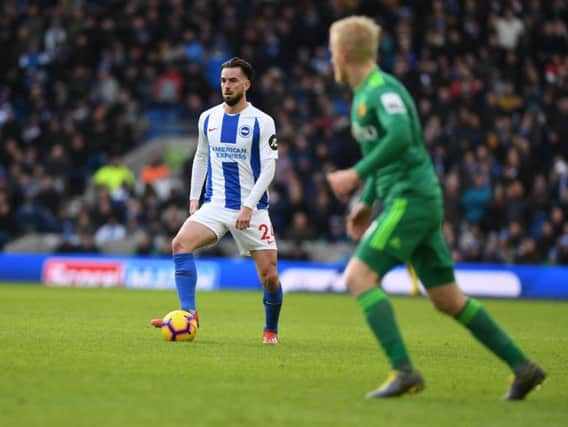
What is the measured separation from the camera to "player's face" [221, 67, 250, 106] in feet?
36.9

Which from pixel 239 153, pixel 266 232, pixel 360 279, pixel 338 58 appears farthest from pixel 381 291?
pixel 239 153

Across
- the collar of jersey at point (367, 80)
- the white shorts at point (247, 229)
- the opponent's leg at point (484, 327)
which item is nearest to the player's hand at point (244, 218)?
the white shorts at point (247, 229)

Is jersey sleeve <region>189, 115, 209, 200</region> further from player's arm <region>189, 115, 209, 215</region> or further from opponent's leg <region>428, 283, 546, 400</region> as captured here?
opponent's leg <region>428, 283, 546, 400</region>

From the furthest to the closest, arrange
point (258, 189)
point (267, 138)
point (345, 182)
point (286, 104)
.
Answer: point (286, 104), point (267, 138), point (258, 189), point (345, 182)

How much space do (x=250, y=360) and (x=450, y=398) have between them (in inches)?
94.1

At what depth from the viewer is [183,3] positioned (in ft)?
100

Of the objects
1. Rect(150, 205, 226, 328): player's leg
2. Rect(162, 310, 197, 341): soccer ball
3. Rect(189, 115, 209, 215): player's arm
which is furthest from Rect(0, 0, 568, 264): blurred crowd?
Rect(162, 310, 197, 341): soccer ball

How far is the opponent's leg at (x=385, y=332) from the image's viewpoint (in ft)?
23.2

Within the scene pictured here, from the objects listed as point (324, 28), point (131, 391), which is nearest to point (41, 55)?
point (324, 28)

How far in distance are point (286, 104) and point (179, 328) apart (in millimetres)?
16071

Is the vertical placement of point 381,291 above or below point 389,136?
below

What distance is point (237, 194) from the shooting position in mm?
11273

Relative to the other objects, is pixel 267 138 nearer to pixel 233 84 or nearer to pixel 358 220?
pixel 233 84

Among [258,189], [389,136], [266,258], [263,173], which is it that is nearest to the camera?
[389,136]
